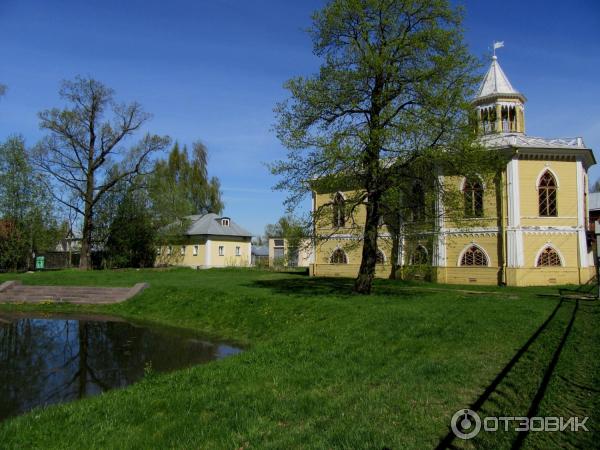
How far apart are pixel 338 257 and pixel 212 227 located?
61.5ft

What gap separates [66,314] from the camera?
19.9 metres

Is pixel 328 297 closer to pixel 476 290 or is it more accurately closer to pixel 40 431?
pixel 476 290

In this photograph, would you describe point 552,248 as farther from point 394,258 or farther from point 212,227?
point 212,227

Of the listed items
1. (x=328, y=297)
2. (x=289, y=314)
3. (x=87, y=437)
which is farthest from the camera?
(x=328, y=297)

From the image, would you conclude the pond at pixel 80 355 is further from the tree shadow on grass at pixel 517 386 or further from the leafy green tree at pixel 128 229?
the leafy green tree at pixel 128 229

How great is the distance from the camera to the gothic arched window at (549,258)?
25.1 metres

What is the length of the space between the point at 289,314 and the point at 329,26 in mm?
11157

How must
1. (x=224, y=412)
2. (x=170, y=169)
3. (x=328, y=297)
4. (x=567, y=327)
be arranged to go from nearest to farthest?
(x=224, y=412)
(x=567, y=327)
(x=328, y=297)
(x=170, y=169)

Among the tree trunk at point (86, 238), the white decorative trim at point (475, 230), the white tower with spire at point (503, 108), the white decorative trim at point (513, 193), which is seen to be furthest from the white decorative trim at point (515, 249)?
the tree trunk at point (86, 238)

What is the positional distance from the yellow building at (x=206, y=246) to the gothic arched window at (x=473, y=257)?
27.9 metres

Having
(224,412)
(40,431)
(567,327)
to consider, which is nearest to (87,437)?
(40,431)

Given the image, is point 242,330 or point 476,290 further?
point 476,290

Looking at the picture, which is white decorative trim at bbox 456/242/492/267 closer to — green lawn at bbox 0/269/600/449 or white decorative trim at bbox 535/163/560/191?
white decorative trim at bbox 535/163/560/191

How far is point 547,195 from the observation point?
84.5 ft
